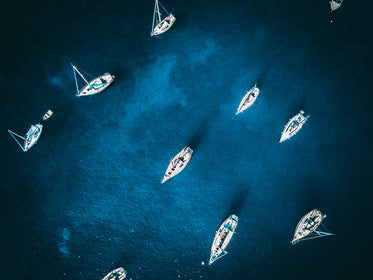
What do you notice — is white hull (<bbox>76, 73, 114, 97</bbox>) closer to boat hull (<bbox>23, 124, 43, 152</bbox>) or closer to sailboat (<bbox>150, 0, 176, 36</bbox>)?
boat hull (<bbox>23, 124, 43, 152</bbox>)

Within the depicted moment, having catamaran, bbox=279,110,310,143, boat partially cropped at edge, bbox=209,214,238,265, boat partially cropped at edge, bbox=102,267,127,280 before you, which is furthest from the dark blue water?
catamaran, bbox=279,110,310,143

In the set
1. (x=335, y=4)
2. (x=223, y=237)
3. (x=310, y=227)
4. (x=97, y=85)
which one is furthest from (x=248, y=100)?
(x=335, y=4)

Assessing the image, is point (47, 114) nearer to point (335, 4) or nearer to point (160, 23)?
point (160, 23)

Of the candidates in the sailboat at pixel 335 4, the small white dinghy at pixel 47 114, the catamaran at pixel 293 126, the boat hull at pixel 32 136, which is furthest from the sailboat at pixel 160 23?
the sailboat at pixel 335 4

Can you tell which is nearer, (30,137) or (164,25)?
(30,137)

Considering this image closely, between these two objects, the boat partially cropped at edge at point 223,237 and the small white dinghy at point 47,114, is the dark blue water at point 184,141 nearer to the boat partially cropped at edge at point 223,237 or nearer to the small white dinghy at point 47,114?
the small white dinghy at point 47,114

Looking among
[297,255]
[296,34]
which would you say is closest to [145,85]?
[296,34]
